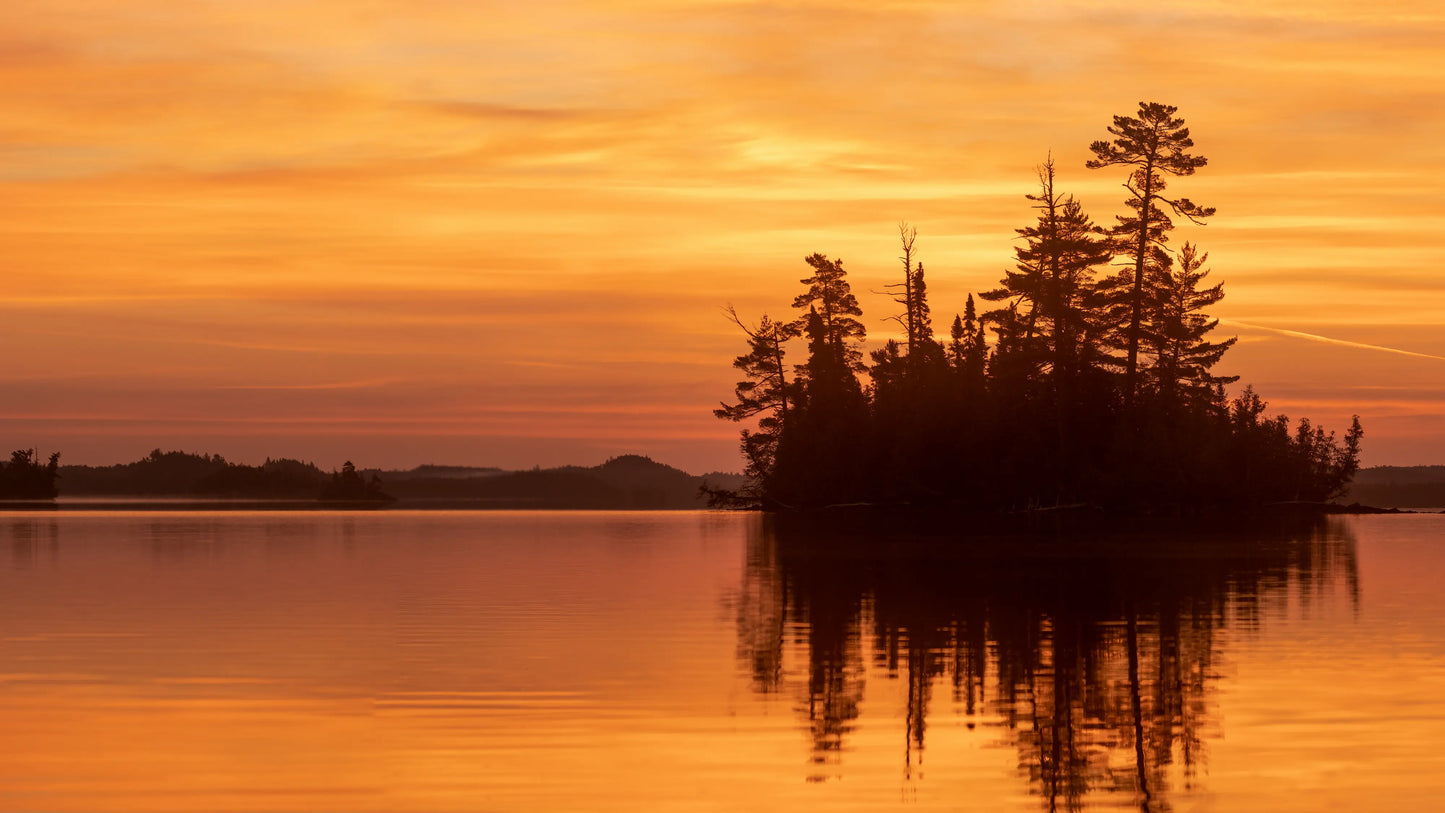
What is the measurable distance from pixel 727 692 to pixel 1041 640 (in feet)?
26.0

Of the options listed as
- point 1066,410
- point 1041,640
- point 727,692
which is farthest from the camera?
point 1066,410

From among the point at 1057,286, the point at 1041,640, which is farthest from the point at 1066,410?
the point at 1041,640

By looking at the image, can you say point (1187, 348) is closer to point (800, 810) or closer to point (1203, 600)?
point (1203, 600)

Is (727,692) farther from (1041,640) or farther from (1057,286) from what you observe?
(1057,286)

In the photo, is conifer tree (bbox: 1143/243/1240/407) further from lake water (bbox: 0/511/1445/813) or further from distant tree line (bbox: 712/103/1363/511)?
lake water (bbox: 0/511/1445/813)

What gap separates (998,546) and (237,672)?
41254mm

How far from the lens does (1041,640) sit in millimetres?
28031

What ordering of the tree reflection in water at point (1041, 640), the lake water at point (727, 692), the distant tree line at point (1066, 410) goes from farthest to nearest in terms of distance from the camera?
the distant tree line at point (1066, 410) → the tree reflection in water at point (1041, 640) → the lake water at point (727, 692)

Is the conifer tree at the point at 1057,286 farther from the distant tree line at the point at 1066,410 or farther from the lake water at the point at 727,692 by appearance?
the lake water at the point at 727,692

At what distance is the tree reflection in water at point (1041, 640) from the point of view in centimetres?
1792

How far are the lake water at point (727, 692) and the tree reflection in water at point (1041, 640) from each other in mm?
94

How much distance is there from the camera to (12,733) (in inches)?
736

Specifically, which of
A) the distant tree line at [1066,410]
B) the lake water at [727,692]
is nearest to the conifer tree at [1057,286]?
the distant tree line at [1066,410]

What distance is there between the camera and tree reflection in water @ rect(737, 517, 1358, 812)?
58.8ft
